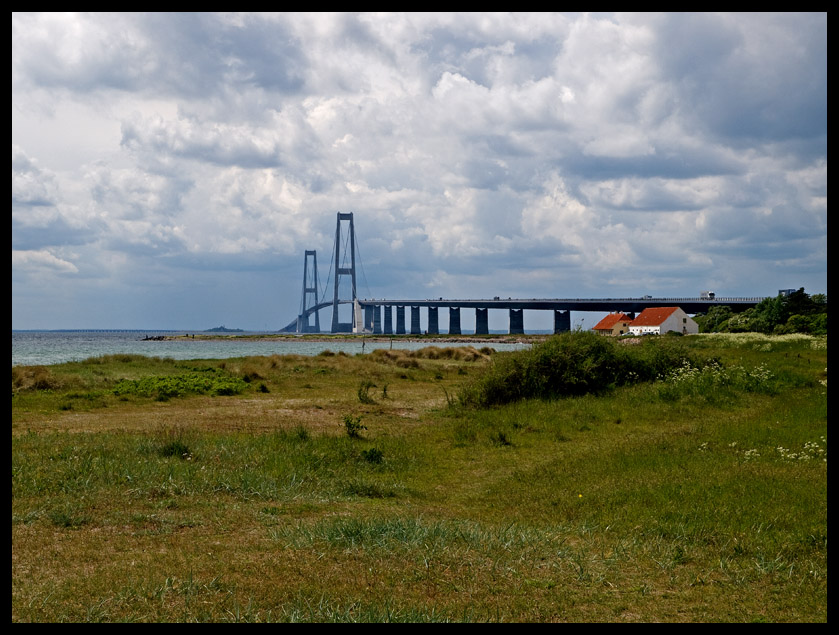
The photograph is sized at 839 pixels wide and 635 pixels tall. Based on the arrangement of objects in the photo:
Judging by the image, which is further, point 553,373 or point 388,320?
point 388,320

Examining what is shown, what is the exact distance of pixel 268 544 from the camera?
7824 millimetres

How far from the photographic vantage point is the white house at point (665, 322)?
7838cm

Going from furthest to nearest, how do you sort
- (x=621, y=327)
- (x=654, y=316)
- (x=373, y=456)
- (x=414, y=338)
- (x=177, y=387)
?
(x=414, y=338), (x=621, y=327), (x=654, y=316), (x=177, y=387), (x=373, y=456)

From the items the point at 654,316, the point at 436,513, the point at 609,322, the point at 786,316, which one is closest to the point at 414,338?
the point at 609,322

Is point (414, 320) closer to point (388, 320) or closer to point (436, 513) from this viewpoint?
point (388, 320)

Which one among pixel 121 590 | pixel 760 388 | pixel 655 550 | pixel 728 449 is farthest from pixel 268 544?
pixel 760 388

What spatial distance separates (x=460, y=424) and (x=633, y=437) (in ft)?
15.1

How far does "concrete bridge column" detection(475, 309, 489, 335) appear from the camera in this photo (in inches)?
5261

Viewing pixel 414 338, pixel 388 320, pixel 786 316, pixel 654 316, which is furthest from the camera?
pixel 388 320

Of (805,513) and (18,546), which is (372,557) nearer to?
(18,546)

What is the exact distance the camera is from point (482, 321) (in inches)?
5285

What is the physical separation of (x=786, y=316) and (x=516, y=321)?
62.7m

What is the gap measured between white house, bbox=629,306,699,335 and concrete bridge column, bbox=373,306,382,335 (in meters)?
71.9

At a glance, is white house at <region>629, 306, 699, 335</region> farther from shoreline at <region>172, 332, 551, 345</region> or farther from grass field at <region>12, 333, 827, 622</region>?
grass field at <region>12, 333, 827, 622</region>
